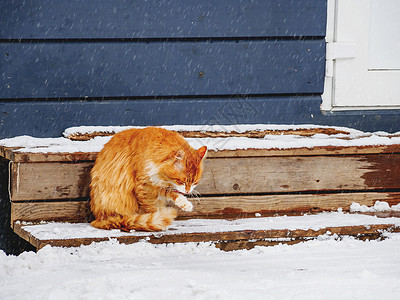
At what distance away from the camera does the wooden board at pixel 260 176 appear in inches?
116

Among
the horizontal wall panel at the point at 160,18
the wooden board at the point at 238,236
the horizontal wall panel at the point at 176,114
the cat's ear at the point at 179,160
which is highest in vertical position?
the horizontal wall panel at the point at 160,18

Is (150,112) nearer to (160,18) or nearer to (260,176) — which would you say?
(160,18)

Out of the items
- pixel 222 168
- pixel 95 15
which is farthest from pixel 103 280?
pixel 95 15

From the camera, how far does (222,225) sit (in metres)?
2.90

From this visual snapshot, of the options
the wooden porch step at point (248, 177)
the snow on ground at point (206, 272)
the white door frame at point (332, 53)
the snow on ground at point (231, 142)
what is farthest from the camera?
the white door frame at point (332, 53)

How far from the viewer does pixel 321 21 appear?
3.63m

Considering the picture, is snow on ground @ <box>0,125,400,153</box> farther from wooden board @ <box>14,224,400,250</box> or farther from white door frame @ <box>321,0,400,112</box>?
wooden board @ <box>14,224,400,250</box>

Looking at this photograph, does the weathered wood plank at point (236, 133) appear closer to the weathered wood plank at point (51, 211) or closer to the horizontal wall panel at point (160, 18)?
the weathered wood plank at point (51, 211)

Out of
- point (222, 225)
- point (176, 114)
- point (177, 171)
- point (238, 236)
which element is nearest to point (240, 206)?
point (222, 225)

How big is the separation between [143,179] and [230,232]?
20.4 inches

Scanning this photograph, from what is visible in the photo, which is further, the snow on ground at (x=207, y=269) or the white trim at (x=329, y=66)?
the white trim at (x=329, y=66)

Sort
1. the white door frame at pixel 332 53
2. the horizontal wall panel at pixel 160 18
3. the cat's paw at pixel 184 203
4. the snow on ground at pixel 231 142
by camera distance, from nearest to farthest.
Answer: the cat's paw at pixel 184 203, the snow on ground at pixel 231 142, the horizontal wall panel at pixel 160 18, the white door frame at pixel 332 53

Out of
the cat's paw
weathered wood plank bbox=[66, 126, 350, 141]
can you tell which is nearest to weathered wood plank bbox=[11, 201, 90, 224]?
weathered wood plank bbox=[66, 126, 350, 141]

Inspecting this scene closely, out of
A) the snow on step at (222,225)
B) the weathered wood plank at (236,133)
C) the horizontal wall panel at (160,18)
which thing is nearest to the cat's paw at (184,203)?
the snow on step at (222,225)
